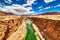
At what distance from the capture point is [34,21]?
11.3m

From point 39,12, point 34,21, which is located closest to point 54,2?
point 39,12

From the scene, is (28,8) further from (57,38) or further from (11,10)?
(57,38)

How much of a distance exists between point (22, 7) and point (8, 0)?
2.25ft

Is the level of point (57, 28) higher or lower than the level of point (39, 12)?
lower

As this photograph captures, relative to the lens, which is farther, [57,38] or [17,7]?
[17,7]

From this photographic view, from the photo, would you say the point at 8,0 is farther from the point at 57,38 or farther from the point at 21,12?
the point at 57,38

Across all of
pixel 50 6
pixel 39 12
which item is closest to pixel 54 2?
pixel 50 6

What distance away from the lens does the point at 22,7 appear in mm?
6945

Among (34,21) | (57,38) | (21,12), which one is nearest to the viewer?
(57,38)

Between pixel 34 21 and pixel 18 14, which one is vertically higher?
pixel 18 14

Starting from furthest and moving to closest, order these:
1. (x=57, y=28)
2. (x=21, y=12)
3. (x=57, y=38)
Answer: (x=21, y=12), (x=57, y=28), (x=57, y=38)

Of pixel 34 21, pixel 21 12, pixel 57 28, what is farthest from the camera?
pixel 34 21

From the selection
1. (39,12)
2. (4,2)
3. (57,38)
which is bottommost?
(57,38)

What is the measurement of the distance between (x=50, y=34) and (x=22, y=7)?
1.72m
